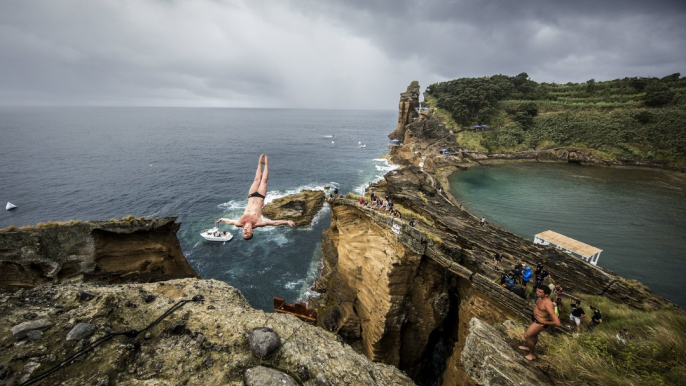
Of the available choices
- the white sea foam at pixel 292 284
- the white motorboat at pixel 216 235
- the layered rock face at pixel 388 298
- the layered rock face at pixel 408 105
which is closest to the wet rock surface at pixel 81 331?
the layered rock face at pixel 388 298

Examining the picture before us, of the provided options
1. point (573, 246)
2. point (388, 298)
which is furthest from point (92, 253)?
point (573, 246)

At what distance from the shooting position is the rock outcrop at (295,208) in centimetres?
3328

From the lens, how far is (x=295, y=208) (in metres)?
34.6

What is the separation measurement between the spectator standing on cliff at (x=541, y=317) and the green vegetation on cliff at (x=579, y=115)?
203 ft

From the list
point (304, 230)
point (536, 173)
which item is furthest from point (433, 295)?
point (536, 173)

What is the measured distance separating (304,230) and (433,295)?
2160 cm

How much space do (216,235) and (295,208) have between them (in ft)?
34.1

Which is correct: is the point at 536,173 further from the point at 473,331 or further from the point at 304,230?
the point at 473,331

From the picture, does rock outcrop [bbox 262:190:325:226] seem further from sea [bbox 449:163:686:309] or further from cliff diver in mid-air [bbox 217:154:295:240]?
sea [bbox 449:163:686:309]

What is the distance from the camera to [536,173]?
49562mm

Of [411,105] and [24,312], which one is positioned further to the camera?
[411,105]

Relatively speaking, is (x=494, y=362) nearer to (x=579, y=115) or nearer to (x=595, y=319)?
(x=595, y=319)

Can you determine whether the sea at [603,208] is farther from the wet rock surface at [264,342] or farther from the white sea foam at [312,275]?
the wet rock surface at [264,342]

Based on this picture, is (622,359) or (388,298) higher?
(622,359)
